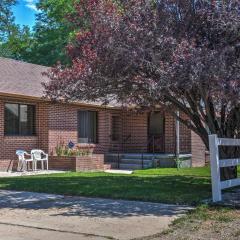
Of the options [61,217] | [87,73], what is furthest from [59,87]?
[61,217]

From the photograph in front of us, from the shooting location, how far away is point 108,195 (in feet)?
39.2

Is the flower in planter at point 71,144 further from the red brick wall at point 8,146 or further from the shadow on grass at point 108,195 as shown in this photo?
the shadow on grass at point 108,195

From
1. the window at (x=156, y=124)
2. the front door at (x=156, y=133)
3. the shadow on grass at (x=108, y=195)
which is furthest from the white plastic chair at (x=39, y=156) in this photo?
the window at (x=156, y=124)

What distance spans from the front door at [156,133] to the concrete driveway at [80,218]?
15015 mm

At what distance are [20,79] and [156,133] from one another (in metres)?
8.24

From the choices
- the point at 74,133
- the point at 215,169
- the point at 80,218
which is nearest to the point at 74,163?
the point at 74,133

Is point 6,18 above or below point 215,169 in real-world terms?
above

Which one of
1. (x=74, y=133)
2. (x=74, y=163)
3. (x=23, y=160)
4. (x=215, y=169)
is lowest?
(x=215, y=169)

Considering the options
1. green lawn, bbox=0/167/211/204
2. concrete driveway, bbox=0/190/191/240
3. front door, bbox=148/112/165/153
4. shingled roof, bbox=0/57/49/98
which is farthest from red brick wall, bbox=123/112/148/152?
concrete driveway, bbox=0/190/191/240

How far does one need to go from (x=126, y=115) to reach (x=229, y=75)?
17037 millimetres

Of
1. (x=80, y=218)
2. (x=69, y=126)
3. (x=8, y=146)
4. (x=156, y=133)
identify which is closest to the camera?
(x=80, y=218)

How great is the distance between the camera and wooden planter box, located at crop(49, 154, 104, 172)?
21297 millimetres

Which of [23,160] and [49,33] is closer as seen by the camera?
[23,160]

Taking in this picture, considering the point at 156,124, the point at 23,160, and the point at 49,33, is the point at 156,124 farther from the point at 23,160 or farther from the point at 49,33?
the point at 49,33
